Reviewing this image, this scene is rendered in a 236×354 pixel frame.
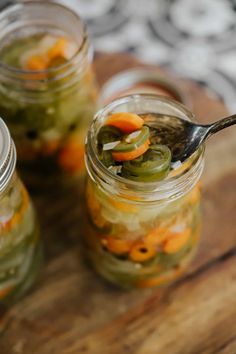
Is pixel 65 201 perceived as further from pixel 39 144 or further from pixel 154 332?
pixel 154 332

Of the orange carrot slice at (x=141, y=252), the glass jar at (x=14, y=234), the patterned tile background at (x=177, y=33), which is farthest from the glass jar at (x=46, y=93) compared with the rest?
the patterned tile background at (x=177, y=33)

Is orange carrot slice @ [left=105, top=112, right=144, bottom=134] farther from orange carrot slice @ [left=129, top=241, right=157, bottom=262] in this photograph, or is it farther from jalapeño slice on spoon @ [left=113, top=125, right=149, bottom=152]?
orange carrot slice @ [left=129, top=241, right=157, bottom=262]

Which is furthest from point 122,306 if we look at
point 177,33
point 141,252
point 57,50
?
point 177,33

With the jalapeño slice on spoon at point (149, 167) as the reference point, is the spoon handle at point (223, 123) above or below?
below

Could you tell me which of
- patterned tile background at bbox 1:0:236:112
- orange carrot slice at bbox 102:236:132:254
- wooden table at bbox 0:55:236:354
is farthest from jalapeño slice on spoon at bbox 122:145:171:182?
patterned tile background at bbox 1:0:236:112

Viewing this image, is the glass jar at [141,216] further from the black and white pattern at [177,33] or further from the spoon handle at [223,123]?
the black and white pattern at [177,33]

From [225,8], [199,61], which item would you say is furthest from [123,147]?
[225,8]
